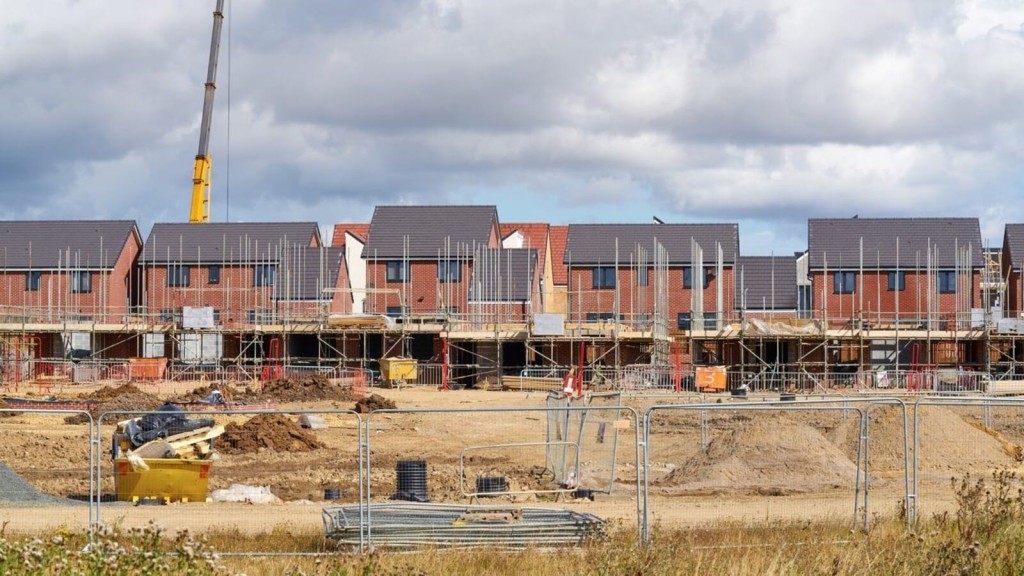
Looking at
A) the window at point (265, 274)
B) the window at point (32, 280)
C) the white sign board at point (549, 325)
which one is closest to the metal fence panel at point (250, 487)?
the white sign board at point (549, 325)

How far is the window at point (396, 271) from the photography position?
64625 mm

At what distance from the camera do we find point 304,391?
4644 centimetres

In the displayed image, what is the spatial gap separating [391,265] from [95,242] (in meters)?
15.8

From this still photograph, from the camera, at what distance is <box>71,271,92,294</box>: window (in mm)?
67188

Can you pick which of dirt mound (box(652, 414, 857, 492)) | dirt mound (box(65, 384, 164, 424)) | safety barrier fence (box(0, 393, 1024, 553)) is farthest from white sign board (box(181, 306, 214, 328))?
dirt mound (box(652, 414, 857, 492))

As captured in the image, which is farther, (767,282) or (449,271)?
(767,282)

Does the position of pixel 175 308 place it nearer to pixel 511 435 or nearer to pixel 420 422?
pixel 420 422

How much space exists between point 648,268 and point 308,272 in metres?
16.6

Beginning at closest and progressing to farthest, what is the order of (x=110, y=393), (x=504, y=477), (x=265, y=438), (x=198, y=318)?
(x=504, y=477)
(x=265, y=438)
(x=110, y=393)
(x=198, y=318)

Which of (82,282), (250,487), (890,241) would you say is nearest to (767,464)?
(250,487)

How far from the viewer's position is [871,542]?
13172 mm

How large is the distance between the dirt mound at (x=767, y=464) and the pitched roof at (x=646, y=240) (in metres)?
41.0

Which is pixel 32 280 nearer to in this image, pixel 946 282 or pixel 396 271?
pixel 396 271

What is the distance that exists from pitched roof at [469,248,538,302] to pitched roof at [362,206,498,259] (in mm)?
1064
